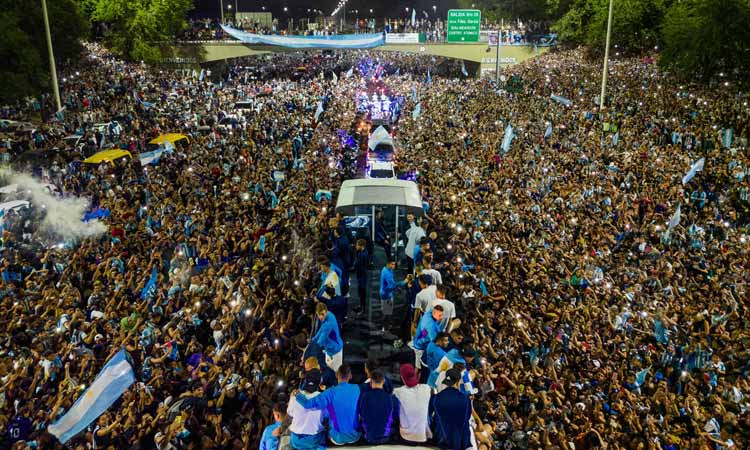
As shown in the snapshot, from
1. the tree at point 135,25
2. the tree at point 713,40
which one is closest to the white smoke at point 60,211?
the tree at point 713,40

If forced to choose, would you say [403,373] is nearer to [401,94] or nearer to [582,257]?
[582,257]

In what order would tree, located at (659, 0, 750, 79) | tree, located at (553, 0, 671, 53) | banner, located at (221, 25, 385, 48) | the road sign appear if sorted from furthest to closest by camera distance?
banner, located at (221, 25, 385, 48)
the road sign
tree, located at (553, 0, 671, 53)
tree, located at (659, 0, 750, 79)

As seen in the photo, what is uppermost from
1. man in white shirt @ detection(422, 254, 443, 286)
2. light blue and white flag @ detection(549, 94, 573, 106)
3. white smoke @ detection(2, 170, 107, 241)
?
light blue and white flag @ detection(549, 94, 573, 106)

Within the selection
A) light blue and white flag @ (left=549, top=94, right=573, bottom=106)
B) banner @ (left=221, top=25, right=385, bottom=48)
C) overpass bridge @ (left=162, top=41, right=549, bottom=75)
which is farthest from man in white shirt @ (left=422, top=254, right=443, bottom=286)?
overpass bridge @ (left=162, top=41, right=549, bottom=75)

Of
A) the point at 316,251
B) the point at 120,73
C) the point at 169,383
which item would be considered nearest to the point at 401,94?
the point at 120,73

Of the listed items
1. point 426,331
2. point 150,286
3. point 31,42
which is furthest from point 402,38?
point 426,331

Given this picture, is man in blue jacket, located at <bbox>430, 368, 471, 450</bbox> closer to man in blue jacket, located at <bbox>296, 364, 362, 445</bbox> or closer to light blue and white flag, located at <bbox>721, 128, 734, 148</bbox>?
man in blue jacket, located at <bbox>296, 364, 362, 445</bbox>
